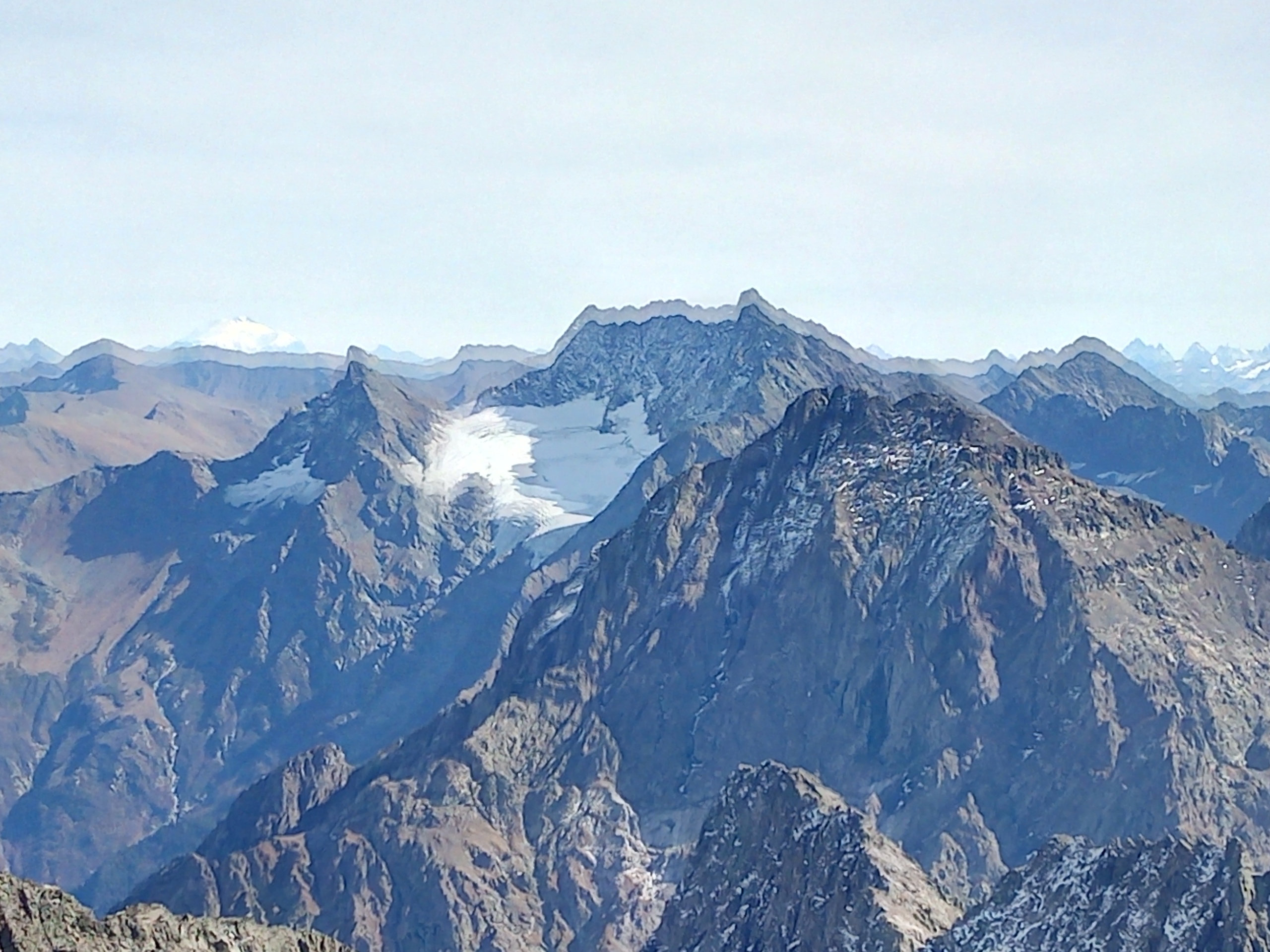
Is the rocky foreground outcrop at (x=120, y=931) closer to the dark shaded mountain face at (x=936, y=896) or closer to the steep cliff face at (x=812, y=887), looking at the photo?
the dark shaded mountain face at (x=936, y=896)

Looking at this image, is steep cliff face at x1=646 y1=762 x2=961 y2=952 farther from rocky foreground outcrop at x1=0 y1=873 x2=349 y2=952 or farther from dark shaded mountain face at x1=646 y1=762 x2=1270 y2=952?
rocky foreground outcrop at x1=0 y1=873 x2=349 y2=952

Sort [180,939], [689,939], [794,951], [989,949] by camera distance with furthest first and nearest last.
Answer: [689,939]
[794,951]
[989,949]
[180,939]

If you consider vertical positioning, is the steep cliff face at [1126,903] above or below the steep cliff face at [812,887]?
above

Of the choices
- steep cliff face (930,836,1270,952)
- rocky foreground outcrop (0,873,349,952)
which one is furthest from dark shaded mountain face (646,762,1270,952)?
rocky foreground outcrop (0,873,349,952)

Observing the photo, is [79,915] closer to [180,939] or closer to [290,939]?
[180,939]

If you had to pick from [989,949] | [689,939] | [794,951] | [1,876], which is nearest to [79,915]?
[1,876]

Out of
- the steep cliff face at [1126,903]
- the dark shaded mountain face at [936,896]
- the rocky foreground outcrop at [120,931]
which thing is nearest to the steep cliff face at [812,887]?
the dark shaded mountain face at [936,896]

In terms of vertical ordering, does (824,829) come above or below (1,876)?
below
